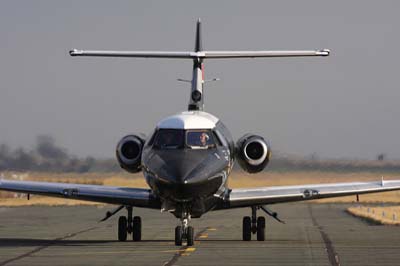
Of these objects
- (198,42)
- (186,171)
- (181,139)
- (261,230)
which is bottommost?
(261,230)

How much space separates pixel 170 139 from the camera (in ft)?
78.4

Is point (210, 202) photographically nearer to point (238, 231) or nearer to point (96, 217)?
point (238, 231)

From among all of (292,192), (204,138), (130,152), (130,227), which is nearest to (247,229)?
(292,192)

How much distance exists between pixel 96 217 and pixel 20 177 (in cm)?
872

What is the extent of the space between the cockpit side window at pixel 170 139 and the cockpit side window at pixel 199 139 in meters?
0.16

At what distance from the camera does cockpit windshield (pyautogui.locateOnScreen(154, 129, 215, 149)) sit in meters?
23.8

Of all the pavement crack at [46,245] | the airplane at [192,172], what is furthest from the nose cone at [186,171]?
the pavement crack at [46,245]

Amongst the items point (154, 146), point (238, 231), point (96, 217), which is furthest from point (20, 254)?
point (96, 217)

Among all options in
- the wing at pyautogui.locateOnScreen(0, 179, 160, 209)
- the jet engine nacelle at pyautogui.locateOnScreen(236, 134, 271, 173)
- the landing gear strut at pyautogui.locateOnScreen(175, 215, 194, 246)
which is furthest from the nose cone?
the jet engine nacelle at pyautogui.locateOnScreen(236, 134, 271, 173)

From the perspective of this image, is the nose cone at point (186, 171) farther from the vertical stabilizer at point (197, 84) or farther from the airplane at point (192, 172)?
the vertical stabilizer at point (197, 84)

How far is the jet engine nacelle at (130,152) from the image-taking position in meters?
26.5

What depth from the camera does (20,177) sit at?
5231 centimetres

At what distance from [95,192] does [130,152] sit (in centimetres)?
136

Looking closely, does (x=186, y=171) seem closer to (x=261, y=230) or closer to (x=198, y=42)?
(x=261, y=230)
